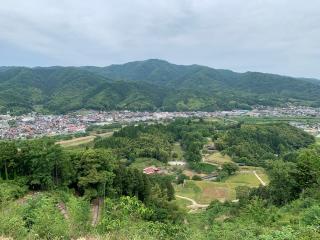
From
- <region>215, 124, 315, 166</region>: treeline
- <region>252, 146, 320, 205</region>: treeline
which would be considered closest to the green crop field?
<region>215, 124, 315, 166</region>: treeline

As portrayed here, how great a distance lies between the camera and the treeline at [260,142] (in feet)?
213

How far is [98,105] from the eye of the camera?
14000cm

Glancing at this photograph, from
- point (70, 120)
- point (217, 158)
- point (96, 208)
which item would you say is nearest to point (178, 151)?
point (217, 158)

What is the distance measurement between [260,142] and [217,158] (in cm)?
1560

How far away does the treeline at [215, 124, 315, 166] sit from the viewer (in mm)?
64875

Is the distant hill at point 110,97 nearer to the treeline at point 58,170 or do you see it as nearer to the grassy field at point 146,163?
the grassy field at point 146,163

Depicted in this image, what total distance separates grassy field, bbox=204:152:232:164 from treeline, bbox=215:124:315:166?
42.8 inches

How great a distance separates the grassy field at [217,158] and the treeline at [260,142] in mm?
1088

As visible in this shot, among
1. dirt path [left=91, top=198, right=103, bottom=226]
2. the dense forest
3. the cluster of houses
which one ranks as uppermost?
the dense forest

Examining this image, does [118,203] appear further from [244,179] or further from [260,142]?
[260,142]

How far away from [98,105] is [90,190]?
116 meters

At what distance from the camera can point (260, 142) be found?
74.0 m

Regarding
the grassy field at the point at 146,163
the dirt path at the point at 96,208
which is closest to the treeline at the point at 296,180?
the dirt path at the point at 96,208

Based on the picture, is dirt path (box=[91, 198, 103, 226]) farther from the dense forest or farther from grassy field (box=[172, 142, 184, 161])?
grassy field (box=[172, 142, 184, 161])
